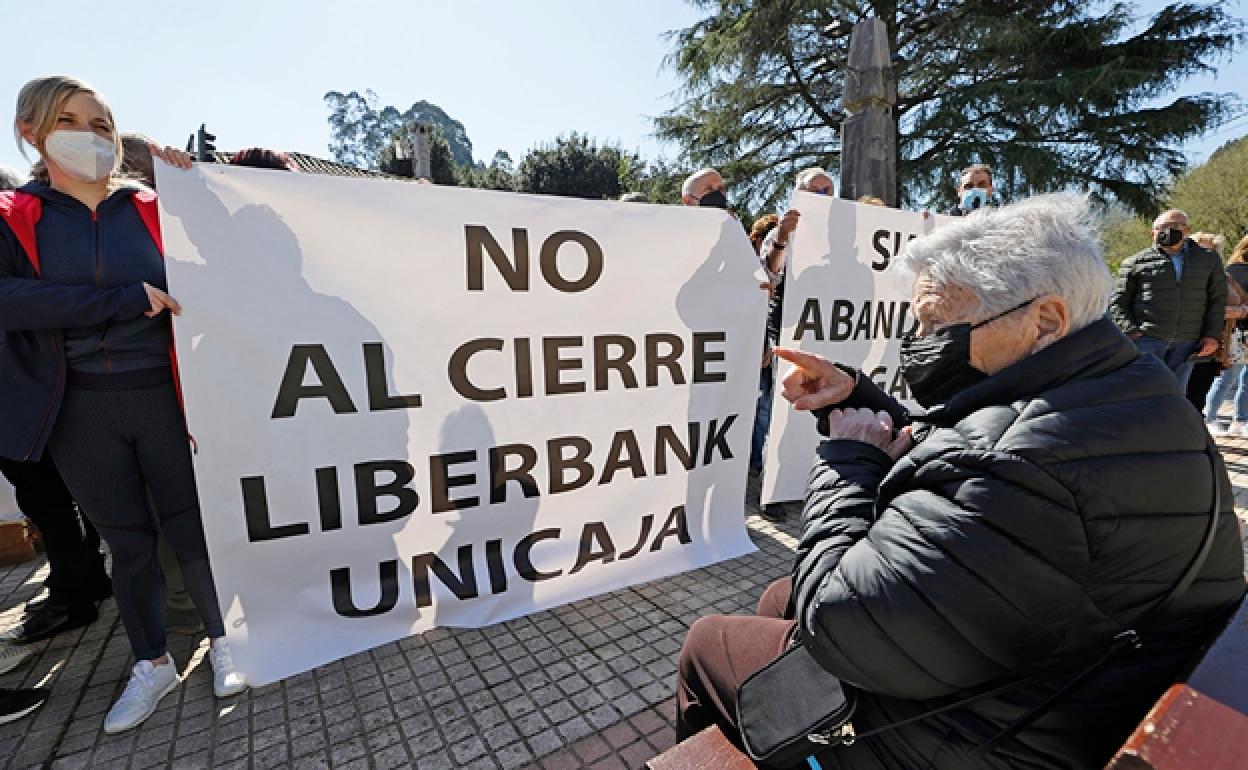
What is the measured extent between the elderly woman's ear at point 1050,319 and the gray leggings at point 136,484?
8.10 ft

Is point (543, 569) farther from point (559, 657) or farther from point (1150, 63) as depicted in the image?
point (1150, 63)

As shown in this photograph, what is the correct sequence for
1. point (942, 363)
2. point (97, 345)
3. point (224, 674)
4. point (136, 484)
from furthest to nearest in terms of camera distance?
point (224, 674) → point (136, 484) → point (97, 345) → point (942, 363)

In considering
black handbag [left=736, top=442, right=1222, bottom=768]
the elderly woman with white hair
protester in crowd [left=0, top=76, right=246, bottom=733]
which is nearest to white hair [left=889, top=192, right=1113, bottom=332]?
the elderly woman with white hair

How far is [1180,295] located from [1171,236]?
467 mm

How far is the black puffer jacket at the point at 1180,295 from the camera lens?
15.4 feet

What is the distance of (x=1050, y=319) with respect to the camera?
1166 millimetres

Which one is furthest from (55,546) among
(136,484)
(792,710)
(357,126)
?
(357,126)

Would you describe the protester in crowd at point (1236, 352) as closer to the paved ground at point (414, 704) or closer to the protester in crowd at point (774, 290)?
the protester in crowd at point (774, 290)

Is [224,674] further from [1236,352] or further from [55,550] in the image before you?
[1236,352]

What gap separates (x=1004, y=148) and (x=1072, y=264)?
49.8ft

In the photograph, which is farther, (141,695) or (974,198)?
(974,198)

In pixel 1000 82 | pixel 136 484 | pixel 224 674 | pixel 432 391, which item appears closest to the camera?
pixel 136 484

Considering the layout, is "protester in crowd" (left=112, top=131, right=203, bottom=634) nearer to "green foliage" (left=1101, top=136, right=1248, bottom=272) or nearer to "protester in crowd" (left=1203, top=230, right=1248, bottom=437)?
"protester in crowd" (left=1203, top=230, right=1248, bottom=437)

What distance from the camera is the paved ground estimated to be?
1.87 meters
